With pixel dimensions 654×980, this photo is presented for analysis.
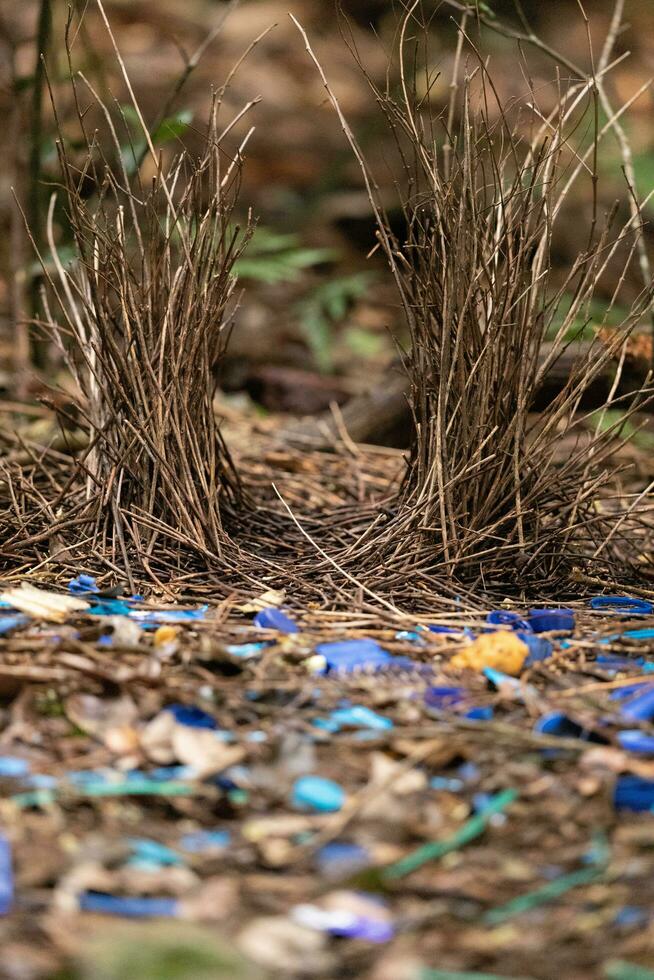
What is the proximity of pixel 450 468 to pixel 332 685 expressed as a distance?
0.66m

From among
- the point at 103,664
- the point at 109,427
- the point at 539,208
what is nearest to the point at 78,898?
the point at 103,664

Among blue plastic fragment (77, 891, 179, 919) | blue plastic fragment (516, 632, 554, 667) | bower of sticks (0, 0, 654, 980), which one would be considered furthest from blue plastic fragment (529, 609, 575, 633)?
blue plastic fragment (77, 891, 179, 919)

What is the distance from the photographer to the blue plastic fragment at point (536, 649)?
1511 millimetres

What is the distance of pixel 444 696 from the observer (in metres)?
1.37

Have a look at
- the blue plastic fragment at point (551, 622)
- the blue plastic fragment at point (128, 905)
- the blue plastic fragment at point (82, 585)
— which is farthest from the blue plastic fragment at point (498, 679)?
the blue plastic fragment at point (82, 585)

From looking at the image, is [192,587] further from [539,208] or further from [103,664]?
[539,208]

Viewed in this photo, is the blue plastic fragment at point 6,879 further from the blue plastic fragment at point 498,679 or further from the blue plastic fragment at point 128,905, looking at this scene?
the blue plastic fragment at point 498,679

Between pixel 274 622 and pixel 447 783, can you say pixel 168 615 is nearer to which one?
pixel 274 622

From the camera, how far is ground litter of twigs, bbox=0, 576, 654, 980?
0.94m

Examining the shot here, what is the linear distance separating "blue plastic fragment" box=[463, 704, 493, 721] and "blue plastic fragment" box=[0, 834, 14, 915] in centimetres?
60

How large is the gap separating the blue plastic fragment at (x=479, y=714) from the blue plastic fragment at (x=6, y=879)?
60 cm

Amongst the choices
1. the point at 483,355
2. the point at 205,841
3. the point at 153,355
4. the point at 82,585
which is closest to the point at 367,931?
the point at 205,841

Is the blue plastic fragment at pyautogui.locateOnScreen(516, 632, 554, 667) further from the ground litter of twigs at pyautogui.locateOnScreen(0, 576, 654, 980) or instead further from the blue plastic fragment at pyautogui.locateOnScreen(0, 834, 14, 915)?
the blue plastic fragment at pyautogui.locateOnScreen(0, 834, 14, 915)

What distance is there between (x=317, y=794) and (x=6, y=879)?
13.8 inches
